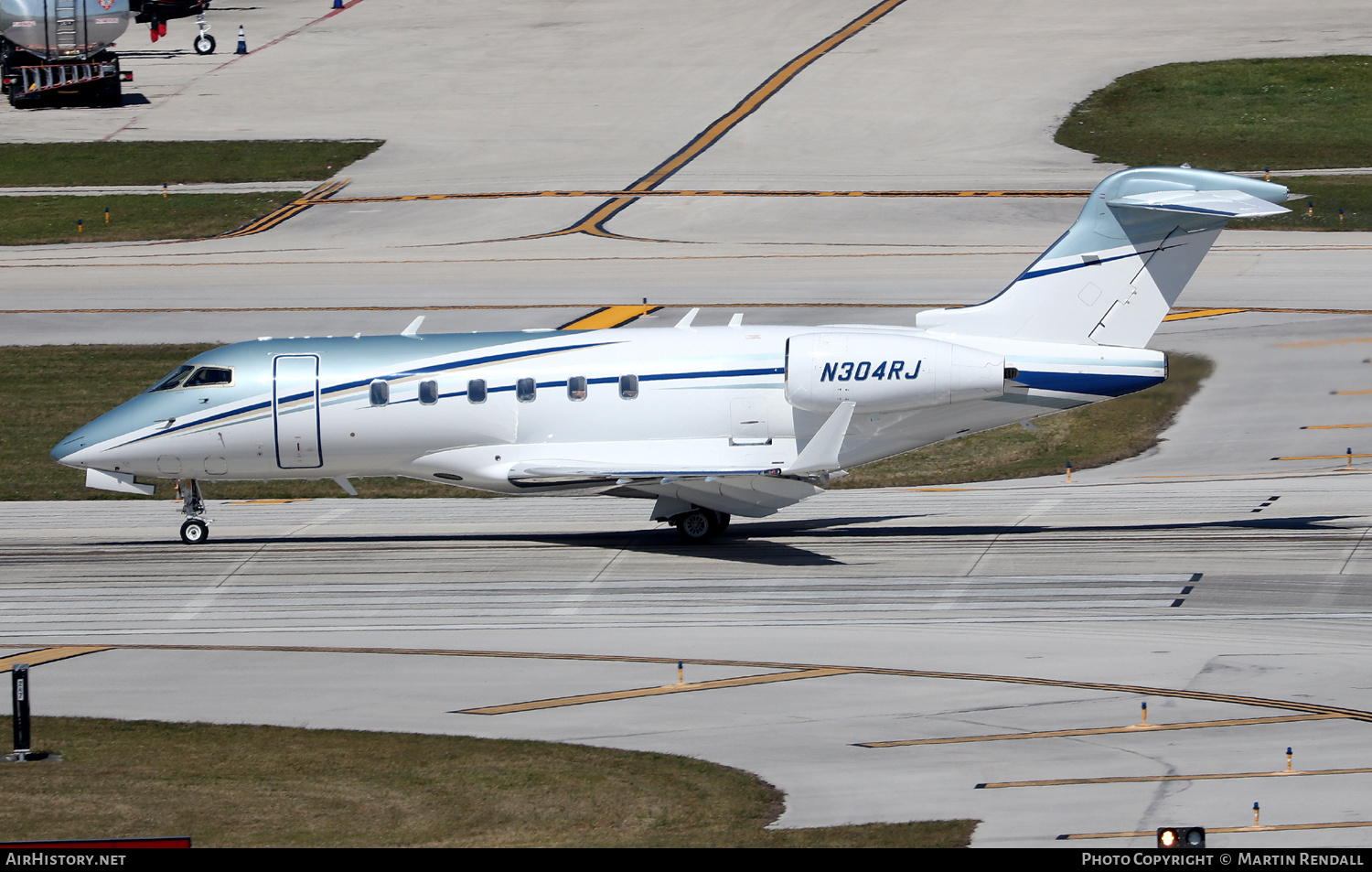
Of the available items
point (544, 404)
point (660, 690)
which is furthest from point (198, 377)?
point (660, 690)

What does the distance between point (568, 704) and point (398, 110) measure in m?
57.3

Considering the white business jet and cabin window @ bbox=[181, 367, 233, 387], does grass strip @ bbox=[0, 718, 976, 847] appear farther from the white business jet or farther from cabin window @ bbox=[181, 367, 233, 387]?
cabin window @ bbox=[181, 367, 233, 387]

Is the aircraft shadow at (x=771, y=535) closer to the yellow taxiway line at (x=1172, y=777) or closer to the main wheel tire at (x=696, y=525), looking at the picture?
the main wheel tire at (x=696, y=525)

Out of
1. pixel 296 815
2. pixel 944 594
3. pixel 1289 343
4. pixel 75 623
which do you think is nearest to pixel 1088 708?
pixel 944 594

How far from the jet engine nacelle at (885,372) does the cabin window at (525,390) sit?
4.63 meters

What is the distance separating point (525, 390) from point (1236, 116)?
46358mm

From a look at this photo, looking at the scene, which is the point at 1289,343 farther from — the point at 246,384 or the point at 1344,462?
the point at 246,384

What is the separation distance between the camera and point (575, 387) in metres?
30.6

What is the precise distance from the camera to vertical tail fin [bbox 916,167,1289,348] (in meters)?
30.0

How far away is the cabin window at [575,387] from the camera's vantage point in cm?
3059

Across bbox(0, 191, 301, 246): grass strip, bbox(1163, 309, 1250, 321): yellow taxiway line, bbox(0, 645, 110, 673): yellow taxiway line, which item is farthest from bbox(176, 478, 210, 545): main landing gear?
bbox(0, 191, 301, 246): grass strip

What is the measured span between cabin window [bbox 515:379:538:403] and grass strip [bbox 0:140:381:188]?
39191 mm

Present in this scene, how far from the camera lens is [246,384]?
3139 centimetres

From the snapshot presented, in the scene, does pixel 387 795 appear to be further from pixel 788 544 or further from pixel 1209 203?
pixel 1209 203
